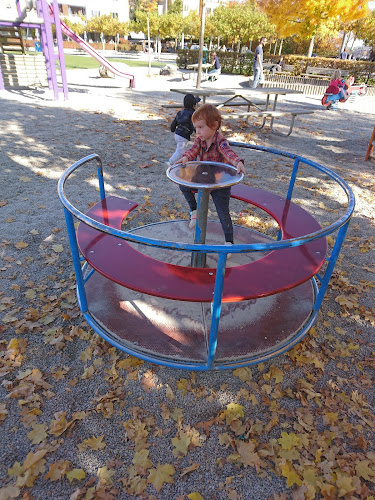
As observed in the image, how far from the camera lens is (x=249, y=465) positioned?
2107 millimetres

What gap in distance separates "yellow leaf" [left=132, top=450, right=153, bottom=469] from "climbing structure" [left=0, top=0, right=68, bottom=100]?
1157 centimetres

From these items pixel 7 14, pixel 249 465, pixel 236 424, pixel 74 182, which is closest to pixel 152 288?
pixel 236 424

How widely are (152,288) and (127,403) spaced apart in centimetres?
84

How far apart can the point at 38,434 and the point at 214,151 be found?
273 centimetres

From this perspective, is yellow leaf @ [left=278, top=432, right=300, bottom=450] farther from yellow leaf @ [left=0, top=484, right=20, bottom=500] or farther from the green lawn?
the green lawn

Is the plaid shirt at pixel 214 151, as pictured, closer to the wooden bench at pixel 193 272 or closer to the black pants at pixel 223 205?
the black pants at pixel 223 205

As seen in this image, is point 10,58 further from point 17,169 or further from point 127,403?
point 127,403

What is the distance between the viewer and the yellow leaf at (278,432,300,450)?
87.0 inches

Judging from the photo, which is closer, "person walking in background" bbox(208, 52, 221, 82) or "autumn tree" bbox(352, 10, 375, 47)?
"person walking in background" bbox(208, 52, 221, 82)

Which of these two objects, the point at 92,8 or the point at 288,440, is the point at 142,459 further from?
the point at 92,8

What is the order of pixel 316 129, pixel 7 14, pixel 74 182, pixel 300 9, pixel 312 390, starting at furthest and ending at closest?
pixel 300 9 → pixel 7 14 → pixel 316 129 → pixel 74 182 → pixel 312 390

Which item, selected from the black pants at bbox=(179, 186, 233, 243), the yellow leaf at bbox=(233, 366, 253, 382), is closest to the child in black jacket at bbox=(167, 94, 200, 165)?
the black pants at bbox=(179, 186, 233, 243)

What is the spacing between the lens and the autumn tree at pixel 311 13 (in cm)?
1894

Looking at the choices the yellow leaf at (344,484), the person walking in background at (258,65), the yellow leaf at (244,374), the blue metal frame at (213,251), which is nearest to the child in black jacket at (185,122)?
the blue metal frame at (213,251)
